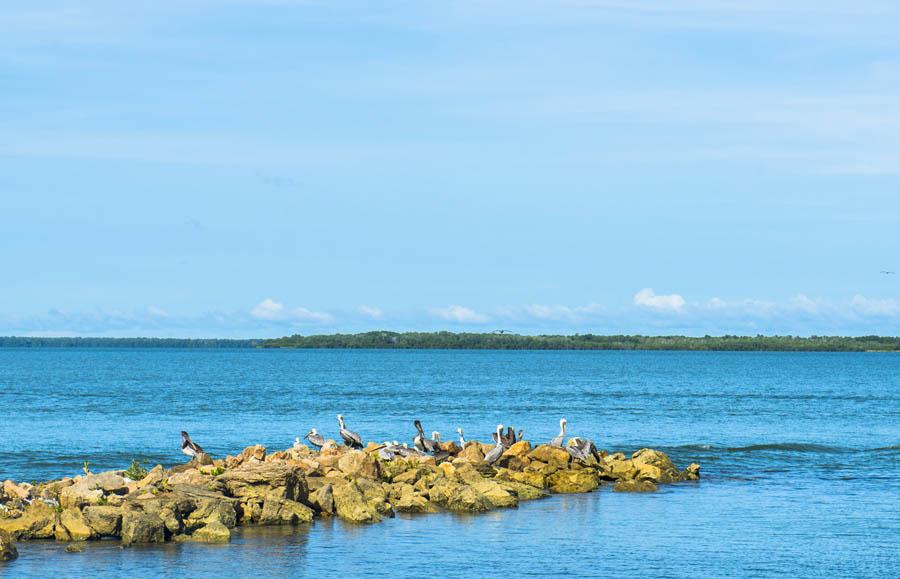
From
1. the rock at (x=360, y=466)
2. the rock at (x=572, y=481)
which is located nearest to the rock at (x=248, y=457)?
the rock at (x=360, y=466)

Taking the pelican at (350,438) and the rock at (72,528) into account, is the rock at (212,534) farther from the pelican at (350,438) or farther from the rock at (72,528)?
the pelican at (350,438)

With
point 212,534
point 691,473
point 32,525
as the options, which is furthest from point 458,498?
point 691,473

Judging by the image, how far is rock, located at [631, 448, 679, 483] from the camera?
3189 centimetres

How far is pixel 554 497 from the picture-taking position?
2945 centimetres

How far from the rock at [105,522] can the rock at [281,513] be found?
289cm

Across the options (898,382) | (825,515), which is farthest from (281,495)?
(898,382)

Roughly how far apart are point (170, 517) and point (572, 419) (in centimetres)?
3793

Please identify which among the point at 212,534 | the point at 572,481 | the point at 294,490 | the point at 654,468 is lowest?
the point at 212,534

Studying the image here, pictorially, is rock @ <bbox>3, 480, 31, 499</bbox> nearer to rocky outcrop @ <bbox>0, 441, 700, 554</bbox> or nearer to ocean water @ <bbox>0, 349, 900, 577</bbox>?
rocky outcrop @ <bbox>0, 441, 700, 554</bbox>

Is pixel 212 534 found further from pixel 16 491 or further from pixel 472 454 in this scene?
pixel 472 454

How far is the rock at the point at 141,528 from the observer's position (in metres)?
22.1

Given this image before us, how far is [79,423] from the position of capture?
54656 mm

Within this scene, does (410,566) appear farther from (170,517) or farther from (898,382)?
(898,382)

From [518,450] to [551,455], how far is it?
0.91 meters
